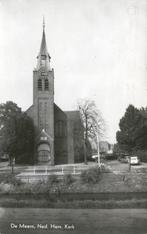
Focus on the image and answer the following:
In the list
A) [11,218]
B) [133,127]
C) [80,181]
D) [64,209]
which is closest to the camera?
[11,218]

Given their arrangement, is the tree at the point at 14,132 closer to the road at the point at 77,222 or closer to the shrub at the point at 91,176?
the shrub at the point at 91,176

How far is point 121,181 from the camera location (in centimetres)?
2058

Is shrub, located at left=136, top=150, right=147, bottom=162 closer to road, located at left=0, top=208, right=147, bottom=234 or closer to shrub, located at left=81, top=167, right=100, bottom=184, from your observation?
shrub, located at left=81, top=167, right=100, bottom=184

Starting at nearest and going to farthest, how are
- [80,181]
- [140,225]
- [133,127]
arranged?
[140,225] < [80,181] < [133,127]

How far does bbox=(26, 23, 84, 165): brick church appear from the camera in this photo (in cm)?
3494

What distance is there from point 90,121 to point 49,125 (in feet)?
19.9

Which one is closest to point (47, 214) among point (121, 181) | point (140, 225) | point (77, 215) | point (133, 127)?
point (77, 215)

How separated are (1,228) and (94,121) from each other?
24624 millimetres

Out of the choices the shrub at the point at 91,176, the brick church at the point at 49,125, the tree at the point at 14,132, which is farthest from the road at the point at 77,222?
the brick church at the point at 49,125

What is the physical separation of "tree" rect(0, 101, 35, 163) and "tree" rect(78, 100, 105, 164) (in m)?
7.24

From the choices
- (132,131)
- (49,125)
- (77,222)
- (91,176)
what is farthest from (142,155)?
(77,222)

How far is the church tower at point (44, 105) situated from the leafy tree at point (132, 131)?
9.97 metres

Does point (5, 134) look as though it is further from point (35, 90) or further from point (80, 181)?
point (80, 181)

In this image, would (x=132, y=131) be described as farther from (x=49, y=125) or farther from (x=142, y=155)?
(x=49, y=125)
